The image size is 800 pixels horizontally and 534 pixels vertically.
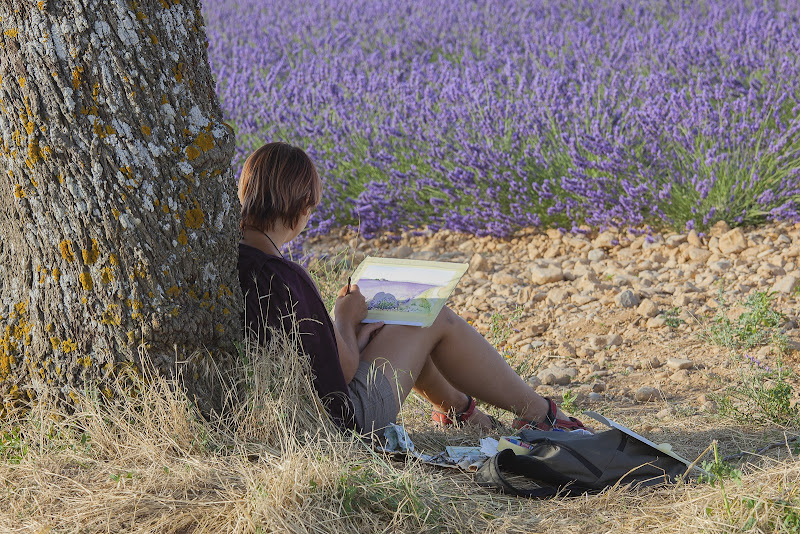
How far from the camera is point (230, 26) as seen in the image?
8.47 meters

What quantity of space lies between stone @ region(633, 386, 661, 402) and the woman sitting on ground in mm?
399

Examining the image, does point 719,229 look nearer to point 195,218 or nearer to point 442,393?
point 442,393

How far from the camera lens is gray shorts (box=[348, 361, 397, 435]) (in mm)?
2418

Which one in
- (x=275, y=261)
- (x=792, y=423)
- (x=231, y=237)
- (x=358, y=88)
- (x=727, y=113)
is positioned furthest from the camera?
(x=358, y=88)

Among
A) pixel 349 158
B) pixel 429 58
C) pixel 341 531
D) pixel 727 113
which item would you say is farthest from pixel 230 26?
pixel 341 531

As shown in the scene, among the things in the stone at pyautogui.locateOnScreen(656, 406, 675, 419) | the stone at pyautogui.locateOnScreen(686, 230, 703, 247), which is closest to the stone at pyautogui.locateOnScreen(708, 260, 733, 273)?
the stone at pyautogui.locateOnScreen(686, 230, 703, 247)

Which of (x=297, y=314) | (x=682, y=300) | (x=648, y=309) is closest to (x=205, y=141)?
(x=297, y=314)

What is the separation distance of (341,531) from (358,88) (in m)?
4.36

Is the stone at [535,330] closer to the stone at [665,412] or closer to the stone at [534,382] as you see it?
the stone at [534,382]

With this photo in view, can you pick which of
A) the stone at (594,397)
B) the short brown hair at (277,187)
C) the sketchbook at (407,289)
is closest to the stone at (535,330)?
the stone at (594,397)

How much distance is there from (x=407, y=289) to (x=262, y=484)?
87cm

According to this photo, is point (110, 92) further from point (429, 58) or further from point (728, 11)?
point (728, 11)

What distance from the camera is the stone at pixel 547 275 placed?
4125 millimetres

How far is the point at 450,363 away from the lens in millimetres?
2711
